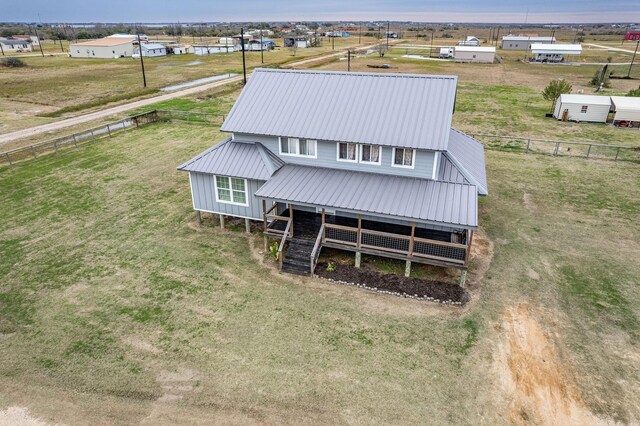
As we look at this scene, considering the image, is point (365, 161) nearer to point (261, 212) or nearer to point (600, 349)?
point (261, 212)

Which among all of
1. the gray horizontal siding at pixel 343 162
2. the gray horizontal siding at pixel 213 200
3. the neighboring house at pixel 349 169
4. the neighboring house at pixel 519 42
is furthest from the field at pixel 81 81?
the neighboring house at pixel 519 42

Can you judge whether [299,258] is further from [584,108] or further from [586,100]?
[586,100]

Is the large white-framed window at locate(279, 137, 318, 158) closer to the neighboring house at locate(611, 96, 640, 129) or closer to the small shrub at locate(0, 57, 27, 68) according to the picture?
the neighboring house at locate(611, 96, 640, 129)

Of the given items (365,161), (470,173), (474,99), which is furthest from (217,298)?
(474,99)

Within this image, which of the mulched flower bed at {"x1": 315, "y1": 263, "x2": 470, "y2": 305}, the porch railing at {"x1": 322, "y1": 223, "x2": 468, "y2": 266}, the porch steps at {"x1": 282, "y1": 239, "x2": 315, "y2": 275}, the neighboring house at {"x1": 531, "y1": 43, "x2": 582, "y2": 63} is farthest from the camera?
the neighboring house at {"x1": 531, "y1": 43, "x2": 582, "y2": 63}

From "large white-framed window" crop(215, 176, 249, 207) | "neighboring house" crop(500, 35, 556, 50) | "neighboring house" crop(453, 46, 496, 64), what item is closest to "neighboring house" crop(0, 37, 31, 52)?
"neighboring house" crop(453, 46, 496, 64)

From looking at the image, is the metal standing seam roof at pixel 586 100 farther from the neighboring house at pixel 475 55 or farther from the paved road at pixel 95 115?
the neighboring house at pixel 475 55
